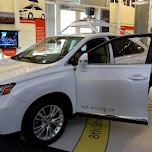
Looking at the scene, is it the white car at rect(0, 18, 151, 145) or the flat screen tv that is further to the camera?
the flat screen tv

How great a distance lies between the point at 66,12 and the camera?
725 cm

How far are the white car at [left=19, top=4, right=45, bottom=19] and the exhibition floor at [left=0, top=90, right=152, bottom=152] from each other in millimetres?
3601

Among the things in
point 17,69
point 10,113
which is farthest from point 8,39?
point 10,113

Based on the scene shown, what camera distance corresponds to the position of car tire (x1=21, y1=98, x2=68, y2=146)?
7.94 feet

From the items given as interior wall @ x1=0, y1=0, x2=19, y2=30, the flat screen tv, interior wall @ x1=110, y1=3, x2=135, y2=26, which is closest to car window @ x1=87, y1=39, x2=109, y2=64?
the flat screen tv

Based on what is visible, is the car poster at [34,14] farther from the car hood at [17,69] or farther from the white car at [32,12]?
the car hood at [17,69]

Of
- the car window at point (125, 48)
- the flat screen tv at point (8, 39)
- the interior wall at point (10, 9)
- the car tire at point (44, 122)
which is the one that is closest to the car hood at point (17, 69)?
the car tire at point (44, 122)

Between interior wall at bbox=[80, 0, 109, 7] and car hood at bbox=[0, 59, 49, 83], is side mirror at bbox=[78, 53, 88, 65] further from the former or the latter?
interior wall at bbox=[80, 0, 109, 7]

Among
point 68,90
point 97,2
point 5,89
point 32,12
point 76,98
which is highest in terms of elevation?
point 97,2

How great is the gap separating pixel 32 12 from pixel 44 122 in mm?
4137

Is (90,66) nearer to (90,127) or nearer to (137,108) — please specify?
(137,108)

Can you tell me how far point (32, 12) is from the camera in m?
5.96

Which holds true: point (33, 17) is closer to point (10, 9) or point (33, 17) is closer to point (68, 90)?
point (10, 9)

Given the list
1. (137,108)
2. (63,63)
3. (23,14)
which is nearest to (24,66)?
(63,63)
